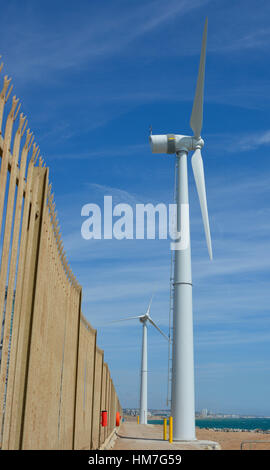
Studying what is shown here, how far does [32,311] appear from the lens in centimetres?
480

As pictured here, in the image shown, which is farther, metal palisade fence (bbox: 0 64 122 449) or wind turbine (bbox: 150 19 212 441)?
wind turbine (bbox: 150 19 212 441)

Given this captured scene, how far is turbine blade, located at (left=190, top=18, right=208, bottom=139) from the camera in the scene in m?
22.5

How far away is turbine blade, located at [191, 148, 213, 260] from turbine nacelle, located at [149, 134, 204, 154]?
401mm

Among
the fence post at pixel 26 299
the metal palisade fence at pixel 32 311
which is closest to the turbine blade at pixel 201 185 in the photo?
the metal palisade fence at pixel 32 311

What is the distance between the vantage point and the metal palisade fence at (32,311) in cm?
397

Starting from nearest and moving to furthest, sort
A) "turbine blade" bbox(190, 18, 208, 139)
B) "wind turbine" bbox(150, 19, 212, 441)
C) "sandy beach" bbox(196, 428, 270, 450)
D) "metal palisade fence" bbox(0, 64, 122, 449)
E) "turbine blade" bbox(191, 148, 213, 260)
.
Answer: "metal palisade fence" bbox(0, 64, 122, 449) → "wind turbine" bbox(150, 19, 212, 441) → "turbine blade" bbox(190, 18, 208, 139) → "sandy beach" bbox(196, 428, 270, 450) → "turbine blade" bbox(191, 148, 213, 260)

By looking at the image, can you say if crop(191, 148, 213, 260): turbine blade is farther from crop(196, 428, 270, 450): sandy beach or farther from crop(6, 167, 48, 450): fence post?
crop(6, 167, 48, 450): fence post

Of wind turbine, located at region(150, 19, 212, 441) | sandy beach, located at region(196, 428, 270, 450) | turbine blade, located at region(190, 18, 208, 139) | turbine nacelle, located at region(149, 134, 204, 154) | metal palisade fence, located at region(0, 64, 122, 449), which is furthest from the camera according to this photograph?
turbine nacelle, located at region(149, 134, 204, 154)

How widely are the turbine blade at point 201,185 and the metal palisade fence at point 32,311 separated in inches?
624

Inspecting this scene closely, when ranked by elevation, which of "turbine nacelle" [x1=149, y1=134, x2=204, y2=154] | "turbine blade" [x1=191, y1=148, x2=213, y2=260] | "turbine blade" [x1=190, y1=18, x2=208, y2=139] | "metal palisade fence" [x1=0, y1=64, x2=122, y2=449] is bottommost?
"metal palisade fence" [x1=0, y1=64, x2=122, y2=449]

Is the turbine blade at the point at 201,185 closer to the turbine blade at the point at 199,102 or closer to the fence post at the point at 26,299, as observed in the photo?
the turbine blade at the point at 199,102

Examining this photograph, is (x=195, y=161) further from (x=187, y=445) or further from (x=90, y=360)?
(x=90, y=360)

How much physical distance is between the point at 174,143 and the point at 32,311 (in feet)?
72.8

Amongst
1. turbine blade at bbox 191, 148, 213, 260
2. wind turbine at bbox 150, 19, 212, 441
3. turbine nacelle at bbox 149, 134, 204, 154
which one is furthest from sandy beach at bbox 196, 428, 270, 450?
turbine nacelle at bbox 149, 134, 204, 154
